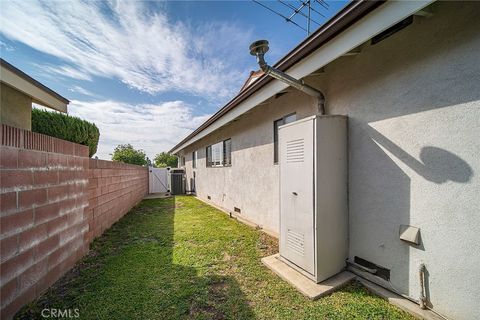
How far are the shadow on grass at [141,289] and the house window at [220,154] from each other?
4401 millimetres

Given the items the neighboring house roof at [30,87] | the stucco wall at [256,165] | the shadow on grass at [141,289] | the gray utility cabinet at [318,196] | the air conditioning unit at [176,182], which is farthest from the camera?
the air conditioning unit at [176,182]

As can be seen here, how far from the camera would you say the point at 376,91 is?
9.20 ft

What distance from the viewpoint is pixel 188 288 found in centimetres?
277

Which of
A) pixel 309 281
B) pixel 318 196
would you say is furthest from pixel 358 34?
pixel 309 281

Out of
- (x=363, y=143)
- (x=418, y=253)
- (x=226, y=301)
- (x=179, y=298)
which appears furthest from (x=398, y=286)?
(x=179, y=298)

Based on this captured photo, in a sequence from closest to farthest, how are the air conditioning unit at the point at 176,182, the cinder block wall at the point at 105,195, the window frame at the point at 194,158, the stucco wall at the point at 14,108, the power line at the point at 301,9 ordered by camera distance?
the stucco wall at the point at 14,108, the cinder block wall at the point at 105,195, the power line at the point at 301,9, the window frame at the point at 194,158, the air conditioning unit at the point at 176,182

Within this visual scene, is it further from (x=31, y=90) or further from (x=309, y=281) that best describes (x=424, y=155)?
(x=31, y=90)

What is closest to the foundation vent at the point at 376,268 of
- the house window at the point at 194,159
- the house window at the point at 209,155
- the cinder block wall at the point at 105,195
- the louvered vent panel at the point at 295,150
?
the louvered vent panel at the point at 295,150

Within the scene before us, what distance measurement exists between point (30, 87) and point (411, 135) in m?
5.97

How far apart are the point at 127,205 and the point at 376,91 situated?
830 cm

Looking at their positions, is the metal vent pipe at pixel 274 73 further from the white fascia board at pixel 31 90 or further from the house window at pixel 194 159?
the house window at pixel 194 159

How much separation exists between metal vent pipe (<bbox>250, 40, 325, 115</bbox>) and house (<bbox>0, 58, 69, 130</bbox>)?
3499 millimetres

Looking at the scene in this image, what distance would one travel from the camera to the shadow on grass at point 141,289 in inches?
90.0

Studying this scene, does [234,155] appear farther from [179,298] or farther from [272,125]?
[179,298]
